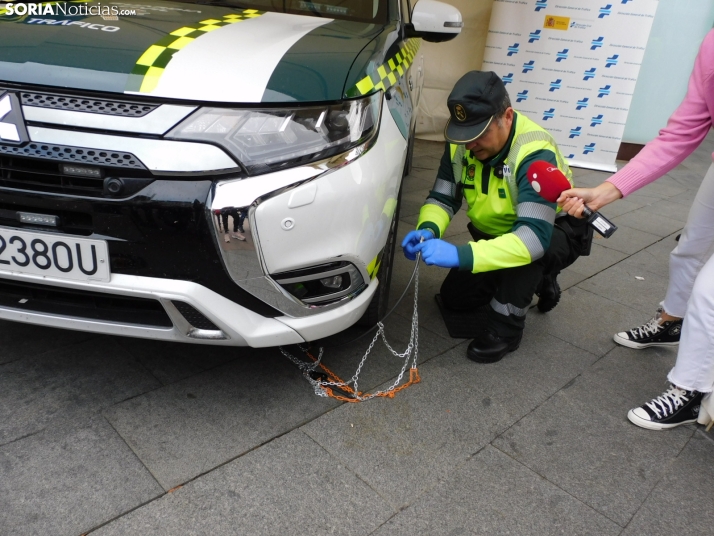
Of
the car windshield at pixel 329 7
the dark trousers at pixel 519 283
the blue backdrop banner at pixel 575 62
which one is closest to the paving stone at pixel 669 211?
the blue backdrop banner at pixel 575 62

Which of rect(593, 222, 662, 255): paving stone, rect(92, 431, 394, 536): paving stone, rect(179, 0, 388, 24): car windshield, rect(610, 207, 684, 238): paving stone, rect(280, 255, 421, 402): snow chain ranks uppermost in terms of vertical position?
rect(179, 0, 388, 24): car windshield

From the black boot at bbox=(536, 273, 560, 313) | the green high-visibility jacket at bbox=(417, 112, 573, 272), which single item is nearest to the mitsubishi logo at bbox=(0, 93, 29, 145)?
the green high-visibility jacket at bbox=(417, 112, 573, 272)

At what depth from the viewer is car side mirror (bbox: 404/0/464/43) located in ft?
8.67

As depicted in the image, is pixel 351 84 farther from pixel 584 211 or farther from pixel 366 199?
pixel 584 211

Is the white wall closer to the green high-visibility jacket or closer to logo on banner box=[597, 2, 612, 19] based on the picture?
logo on banner box=[597, 2, 612, 19]

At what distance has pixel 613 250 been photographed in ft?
14.1

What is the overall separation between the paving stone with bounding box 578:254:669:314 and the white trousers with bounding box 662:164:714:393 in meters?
0.74

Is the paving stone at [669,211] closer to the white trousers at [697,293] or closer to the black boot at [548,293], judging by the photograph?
the black boot at [548,293]

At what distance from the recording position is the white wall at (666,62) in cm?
754

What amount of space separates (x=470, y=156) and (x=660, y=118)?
6547 millimetres

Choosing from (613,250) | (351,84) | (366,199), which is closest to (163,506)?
(366,199)

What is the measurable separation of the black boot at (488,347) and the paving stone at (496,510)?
679 millimetres

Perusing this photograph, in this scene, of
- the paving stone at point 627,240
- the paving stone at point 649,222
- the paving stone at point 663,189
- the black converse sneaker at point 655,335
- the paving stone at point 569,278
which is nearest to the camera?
the black converse sneaker at point 655,335

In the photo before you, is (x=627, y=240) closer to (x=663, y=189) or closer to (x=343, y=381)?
(x=663, y=189)
